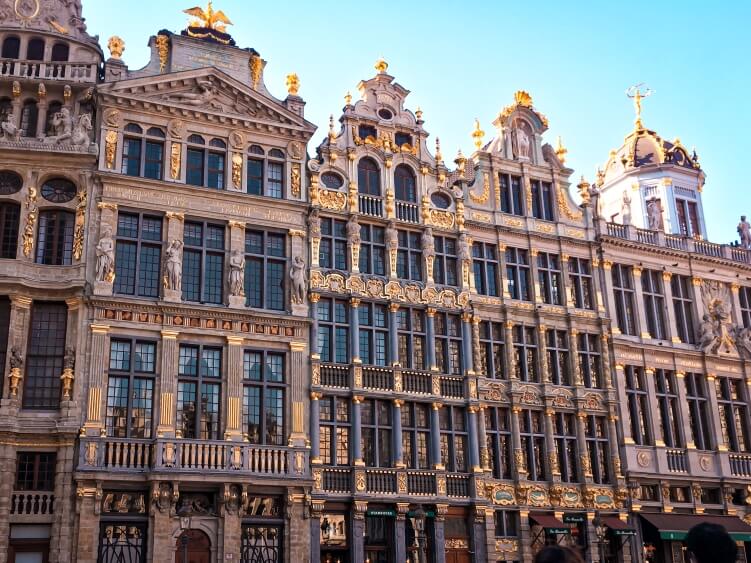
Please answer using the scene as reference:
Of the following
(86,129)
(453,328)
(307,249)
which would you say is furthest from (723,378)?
(86,129)

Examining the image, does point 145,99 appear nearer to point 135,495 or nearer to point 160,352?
point 160,352

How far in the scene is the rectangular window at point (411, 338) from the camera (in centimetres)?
3344

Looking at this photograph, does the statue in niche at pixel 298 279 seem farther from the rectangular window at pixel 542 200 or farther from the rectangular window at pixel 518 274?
the rectangular window at pixel 542 200

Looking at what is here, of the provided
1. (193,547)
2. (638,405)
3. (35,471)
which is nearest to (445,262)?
(638,405)

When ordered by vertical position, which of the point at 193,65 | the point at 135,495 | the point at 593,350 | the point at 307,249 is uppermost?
the point at 193,65

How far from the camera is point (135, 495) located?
27.8 m

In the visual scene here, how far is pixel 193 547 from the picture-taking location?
2809 centimetres

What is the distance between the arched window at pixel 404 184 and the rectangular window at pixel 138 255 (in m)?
9.47

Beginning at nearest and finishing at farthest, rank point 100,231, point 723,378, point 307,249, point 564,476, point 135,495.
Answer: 1. point 135,495
2. point 100,231
3. point 307,249
4. point 564,476
5. point 723,378

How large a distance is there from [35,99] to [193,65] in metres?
5.47

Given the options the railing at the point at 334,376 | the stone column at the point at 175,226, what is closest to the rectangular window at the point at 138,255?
the stone column at the point at 175,226

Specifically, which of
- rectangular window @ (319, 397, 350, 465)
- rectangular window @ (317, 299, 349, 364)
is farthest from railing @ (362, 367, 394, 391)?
rectangular window @ (319, 397, 350, 465)

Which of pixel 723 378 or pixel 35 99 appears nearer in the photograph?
pixel 35 99

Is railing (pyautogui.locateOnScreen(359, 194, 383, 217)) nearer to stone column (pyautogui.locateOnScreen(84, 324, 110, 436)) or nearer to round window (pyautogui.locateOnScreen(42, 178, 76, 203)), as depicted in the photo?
round window (pyautogui.locateOnScreen(42, 178, 76, 203))
